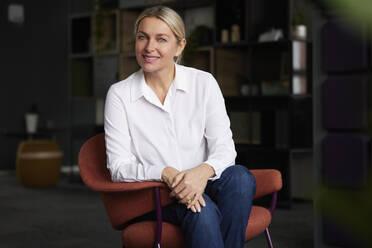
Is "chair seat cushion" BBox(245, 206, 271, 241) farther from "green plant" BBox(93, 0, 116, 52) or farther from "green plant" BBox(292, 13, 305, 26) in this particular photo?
"green plant" BBox(93, 0, 116, 52)

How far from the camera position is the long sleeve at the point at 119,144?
1.70 m

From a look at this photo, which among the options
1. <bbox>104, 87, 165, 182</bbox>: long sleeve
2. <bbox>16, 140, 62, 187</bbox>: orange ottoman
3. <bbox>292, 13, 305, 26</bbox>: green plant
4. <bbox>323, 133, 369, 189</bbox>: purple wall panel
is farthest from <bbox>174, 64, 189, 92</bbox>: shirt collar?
<bbox>16, 140, 62, 187</bbox>: orange ottoman

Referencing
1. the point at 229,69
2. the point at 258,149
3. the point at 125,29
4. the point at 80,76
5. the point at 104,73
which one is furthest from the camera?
the point at 80,76

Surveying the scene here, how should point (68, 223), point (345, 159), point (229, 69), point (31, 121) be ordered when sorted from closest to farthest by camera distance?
point (345, 159), point (68, 223), point (229, 69), point (31, 121)

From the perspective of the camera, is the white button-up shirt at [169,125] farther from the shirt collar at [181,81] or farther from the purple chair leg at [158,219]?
the purple chair leg at [158,219]

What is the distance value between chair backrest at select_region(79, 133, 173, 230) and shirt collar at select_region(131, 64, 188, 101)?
1.02ft

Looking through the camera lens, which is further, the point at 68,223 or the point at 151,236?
the point at 68,223

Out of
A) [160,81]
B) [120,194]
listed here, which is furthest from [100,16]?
[120,194]

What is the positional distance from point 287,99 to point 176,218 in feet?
9.93

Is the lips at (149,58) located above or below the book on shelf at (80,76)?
below

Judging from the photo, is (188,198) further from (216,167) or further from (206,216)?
(216,167)

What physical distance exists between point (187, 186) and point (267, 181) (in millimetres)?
439

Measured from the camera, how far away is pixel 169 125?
6.06ft

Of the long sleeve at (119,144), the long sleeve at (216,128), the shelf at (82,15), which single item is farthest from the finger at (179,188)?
the shelf at (82,15)
